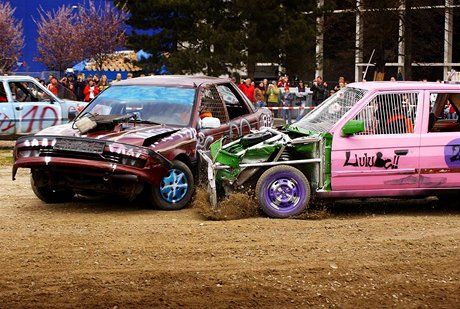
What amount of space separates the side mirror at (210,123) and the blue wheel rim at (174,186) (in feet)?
2.89

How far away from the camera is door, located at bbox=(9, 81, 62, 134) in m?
18.9

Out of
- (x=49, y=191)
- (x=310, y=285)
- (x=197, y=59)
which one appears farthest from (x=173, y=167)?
(x=197, y=59)

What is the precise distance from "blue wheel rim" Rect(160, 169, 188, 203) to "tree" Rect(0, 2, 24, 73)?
31546mm

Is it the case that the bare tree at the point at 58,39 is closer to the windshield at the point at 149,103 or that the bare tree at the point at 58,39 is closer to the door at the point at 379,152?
the windshield at the point at 149,103

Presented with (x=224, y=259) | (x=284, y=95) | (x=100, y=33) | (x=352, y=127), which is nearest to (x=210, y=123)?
(x=352, y=127)

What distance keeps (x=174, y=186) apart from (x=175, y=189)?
0.04 metres

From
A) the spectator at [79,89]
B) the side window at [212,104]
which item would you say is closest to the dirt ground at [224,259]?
the side window at [212,104]

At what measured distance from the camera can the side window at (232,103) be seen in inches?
483

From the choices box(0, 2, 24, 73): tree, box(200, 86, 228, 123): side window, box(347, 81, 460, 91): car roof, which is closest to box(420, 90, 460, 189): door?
box(347, 81, 460, 91): car roof

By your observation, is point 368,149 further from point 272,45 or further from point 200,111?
point 272,45

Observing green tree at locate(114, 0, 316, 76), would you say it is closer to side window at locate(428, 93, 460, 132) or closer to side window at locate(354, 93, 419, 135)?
side window at locate(428, 93, 460, 132)

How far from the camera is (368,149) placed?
10.0 metres

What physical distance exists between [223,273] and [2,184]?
689 cm

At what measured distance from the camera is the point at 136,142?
10102mm
